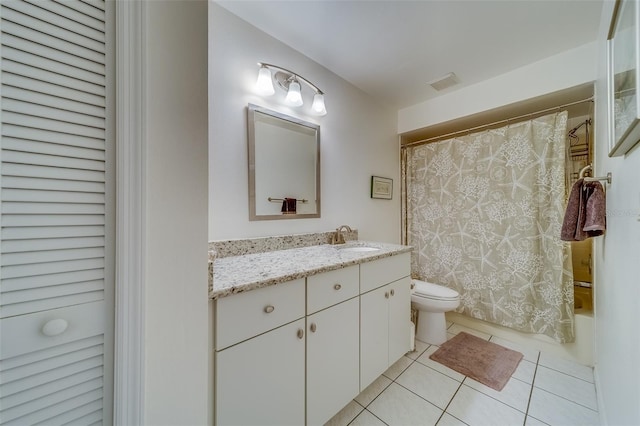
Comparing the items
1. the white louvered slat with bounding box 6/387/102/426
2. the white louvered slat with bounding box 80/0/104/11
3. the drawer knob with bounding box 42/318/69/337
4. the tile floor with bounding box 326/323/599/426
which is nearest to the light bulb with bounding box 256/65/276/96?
the white louvered slat with bounding box 80/0/104/11

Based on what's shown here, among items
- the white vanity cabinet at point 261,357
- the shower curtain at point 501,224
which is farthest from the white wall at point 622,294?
the white vanity cabinet at point 261,357

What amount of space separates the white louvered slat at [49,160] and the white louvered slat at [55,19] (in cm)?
28

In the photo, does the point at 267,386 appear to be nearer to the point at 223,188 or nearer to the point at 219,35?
the point at 223,188

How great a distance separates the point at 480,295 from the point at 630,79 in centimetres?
198

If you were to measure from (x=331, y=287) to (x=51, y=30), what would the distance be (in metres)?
1.21

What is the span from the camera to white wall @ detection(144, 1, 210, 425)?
0.57 meters

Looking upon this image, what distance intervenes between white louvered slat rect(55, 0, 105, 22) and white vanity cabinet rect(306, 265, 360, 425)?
1053mm

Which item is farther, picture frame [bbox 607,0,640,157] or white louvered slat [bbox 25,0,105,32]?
picture frame [bbox 607,0,640,157]

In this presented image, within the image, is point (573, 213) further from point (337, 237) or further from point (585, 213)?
point (337, 237)

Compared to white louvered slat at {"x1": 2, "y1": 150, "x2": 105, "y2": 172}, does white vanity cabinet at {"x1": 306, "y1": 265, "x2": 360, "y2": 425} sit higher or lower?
lower

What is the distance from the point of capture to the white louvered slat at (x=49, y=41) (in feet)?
1.50

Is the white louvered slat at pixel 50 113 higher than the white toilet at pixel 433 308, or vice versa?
the white louvered slat at pixel 50 113

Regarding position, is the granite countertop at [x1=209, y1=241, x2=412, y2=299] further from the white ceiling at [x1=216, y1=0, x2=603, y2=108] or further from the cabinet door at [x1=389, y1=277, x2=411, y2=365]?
the white ceiling at [x1=216, y1=0, x2=603, y2=108]

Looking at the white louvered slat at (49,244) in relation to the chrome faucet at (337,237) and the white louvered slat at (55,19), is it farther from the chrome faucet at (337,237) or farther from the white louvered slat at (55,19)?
the chrome faucet at (337,237)
